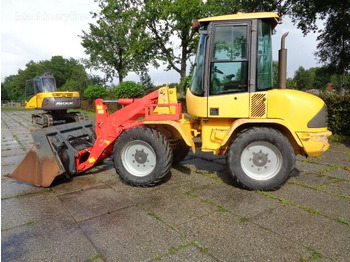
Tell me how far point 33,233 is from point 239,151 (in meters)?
3.06

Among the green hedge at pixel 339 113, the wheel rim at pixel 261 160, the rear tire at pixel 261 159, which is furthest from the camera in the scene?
the green hedge at pixel 339 113

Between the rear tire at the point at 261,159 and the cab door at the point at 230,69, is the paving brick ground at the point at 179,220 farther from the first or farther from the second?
the cab door at the point at 230,69

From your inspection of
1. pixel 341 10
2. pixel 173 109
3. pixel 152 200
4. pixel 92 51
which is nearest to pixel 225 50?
pixel 173 109

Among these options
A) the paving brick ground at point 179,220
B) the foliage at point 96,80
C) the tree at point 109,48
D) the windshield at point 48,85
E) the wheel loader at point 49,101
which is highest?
the tree at point 109,48

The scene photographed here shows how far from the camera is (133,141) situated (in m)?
4.62

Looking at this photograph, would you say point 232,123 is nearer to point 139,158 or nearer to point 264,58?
point 264,58

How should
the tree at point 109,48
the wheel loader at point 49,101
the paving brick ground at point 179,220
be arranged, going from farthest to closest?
the tree at point 109,48, the wheel loader at point 49,101, the paving brick ground at point 179,220

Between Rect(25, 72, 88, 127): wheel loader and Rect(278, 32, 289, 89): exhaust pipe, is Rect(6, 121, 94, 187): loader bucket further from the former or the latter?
Rect(25, 72, 88, 127): wheel loader

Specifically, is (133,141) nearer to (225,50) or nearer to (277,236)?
(225,50)

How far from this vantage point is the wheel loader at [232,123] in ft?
13.7

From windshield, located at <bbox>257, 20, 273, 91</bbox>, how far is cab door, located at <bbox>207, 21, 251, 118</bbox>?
0.61 ft

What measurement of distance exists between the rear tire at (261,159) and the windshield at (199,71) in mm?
1038

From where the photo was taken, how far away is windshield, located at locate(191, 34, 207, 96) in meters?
4.44

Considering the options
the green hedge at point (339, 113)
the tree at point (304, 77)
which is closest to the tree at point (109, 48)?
the green hedge at point (339, 113)
